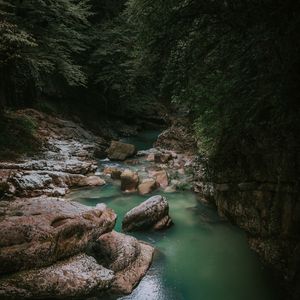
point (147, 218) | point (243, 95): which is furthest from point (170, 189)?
point (243, 95)

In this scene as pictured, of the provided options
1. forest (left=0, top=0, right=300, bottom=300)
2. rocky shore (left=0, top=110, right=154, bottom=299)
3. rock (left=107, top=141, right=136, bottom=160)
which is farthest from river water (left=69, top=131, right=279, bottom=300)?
rock (left=107, top=141, right=136, bottom=160)

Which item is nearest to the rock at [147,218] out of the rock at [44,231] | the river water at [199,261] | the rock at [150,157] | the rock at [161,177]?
the river water at [199,261]

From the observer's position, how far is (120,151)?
16844 mm

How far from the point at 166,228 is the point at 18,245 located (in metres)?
4.48

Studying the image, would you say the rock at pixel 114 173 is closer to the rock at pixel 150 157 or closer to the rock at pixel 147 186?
the rock at pixel 147 186

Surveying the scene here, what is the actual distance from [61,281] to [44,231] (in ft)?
3.23

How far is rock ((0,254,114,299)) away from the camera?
607 centimetres

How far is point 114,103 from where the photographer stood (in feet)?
79.8

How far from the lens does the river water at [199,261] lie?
7.22 meters

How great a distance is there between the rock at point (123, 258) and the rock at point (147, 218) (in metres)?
1.12

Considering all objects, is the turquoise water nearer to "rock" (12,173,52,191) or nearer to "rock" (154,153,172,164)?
"rock" (154,153,172,164)

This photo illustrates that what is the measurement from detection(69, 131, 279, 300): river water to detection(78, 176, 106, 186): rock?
129 centimetres

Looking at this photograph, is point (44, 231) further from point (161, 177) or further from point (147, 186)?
point (161, 177)

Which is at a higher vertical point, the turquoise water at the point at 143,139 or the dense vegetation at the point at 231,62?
the dense vegetation at the point at 231,62
